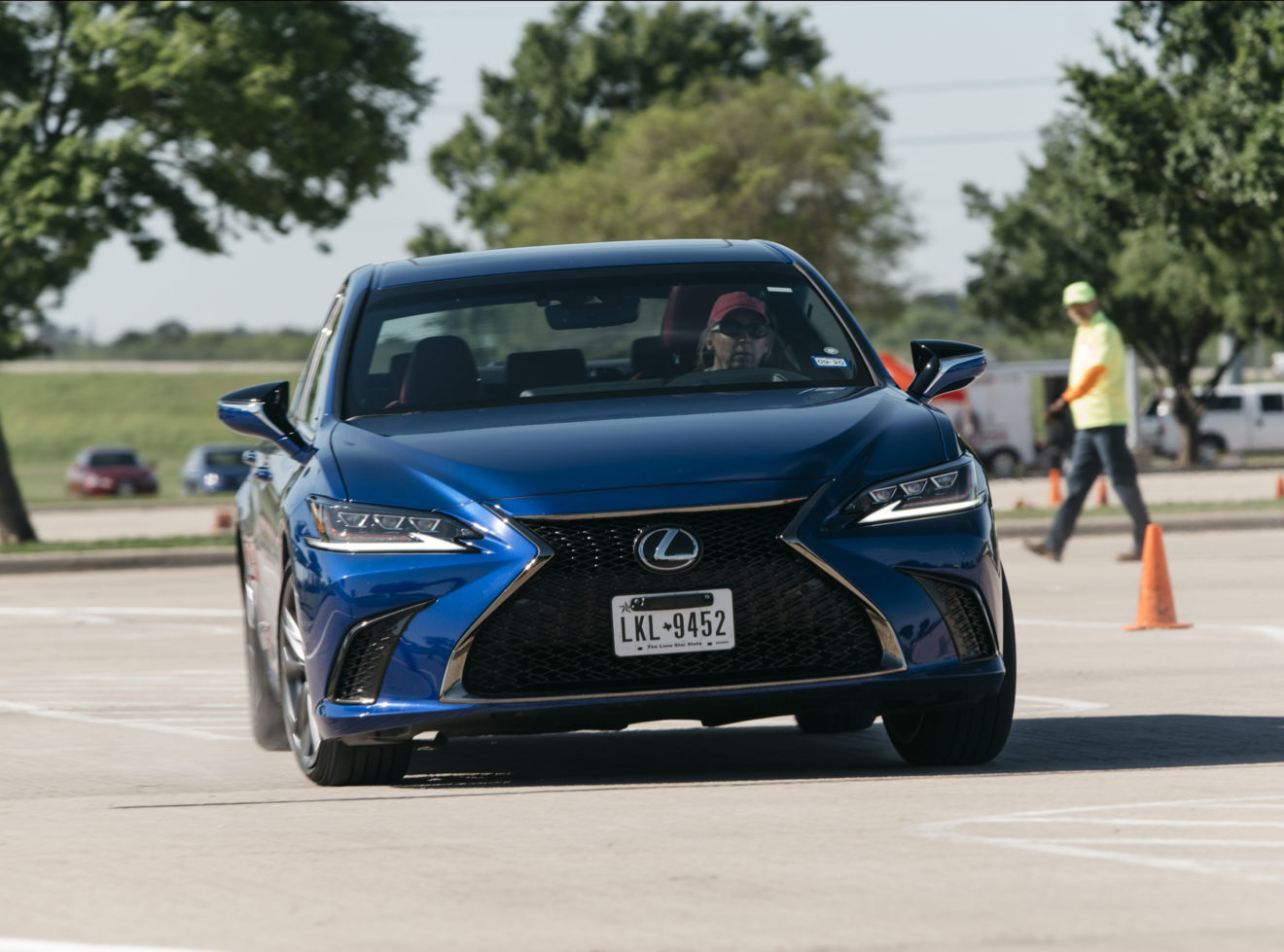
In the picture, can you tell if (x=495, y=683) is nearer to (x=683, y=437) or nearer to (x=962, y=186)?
(x=683, y=437)

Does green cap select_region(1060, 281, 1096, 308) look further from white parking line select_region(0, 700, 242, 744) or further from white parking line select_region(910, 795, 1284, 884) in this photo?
white parking line select_region(910, 795, 1284, 884)

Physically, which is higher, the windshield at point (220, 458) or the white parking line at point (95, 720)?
the white parking line at point (95, 720)

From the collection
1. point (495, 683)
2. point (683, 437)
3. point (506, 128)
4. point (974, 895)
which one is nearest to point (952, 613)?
point (683, 437)

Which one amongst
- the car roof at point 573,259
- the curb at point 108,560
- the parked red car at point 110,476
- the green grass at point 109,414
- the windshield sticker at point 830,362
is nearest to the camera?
the windshield sticker at point 830,362

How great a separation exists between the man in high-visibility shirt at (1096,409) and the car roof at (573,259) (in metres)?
7.34

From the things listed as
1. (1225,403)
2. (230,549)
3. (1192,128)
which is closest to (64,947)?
(230,549)

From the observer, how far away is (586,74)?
7281 cm

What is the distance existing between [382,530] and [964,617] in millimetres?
1712

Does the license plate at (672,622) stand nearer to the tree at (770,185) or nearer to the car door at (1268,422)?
the tree at (770,185)

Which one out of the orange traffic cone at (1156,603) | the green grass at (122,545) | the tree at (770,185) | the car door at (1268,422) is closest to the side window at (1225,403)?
the car door at (1268,422)

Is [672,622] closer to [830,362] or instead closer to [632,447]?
[632,447]

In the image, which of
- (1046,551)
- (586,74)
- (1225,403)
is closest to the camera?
(1046,551)

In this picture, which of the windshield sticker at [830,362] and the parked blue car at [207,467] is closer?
the windshield sticker at [830,362]

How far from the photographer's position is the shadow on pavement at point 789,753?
22.9 ft
